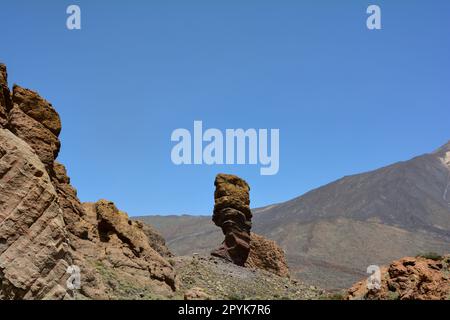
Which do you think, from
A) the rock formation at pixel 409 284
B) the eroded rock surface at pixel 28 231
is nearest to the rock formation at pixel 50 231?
the eroded rock surface at pixel 28 231

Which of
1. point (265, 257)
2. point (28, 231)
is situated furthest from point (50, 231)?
point (265, 257)

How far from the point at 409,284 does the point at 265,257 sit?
3367 cm

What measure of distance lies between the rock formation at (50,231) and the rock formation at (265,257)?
2562 centimetres

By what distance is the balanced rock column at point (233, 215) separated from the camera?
5100 cm

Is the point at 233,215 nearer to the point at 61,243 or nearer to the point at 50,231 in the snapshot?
the point at 61,243

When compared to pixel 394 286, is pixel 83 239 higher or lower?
higher

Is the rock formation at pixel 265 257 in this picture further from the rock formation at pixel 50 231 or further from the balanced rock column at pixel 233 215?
the rock formation at pixel 50 231

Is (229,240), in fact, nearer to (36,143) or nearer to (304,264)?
(36,143)

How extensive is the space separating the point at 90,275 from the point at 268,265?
36954 mm

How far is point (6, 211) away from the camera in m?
17.8

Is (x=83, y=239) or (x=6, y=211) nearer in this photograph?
(x=6, y=211)

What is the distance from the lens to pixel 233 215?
167 feet
